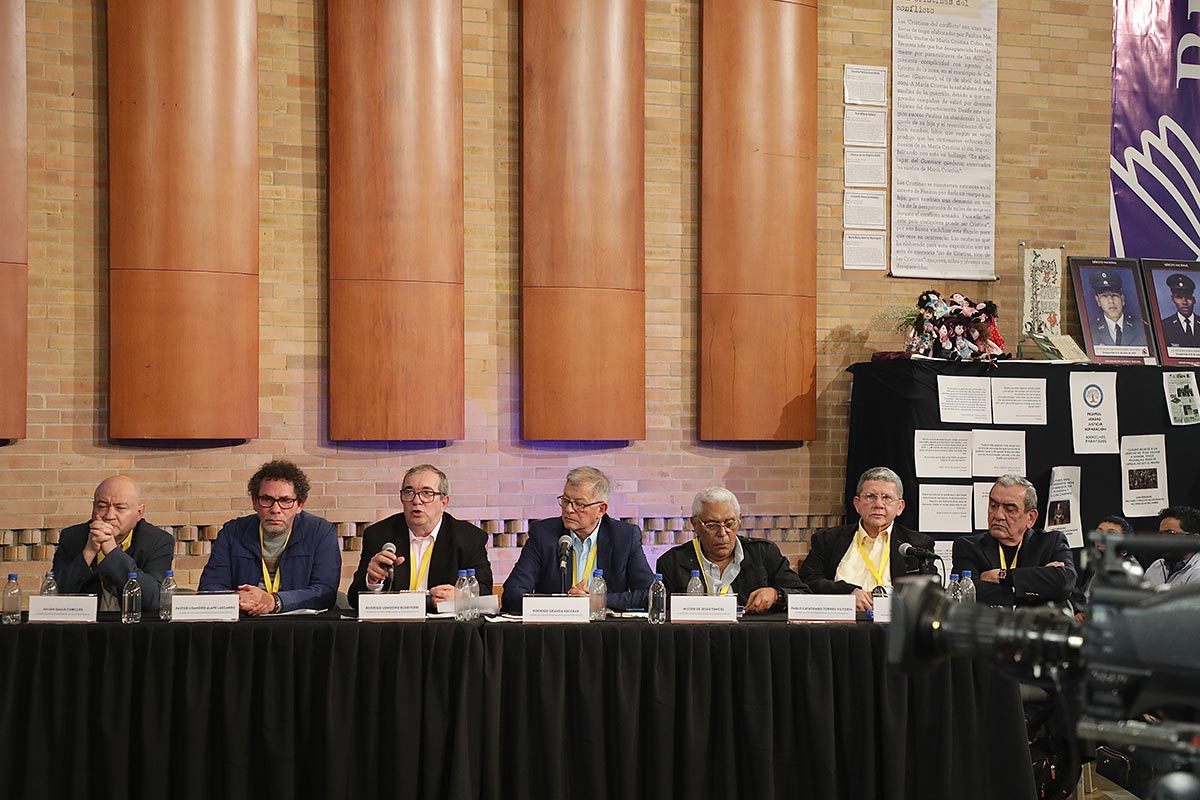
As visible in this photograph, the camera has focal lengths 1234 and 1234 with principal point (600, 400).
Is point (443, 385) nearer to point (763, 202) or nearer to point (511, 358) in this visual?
point (511, 358)

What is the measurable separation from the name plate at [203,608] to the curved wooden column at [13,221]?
2.41 m

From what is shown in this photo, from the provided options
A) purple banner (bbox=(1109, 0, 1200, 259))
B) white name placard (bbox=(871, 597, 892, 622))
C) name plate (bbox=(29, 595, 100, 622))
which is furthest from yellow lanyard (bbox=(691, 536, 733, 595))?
purple banner (bbox=(1109, 0, 1200, 259))

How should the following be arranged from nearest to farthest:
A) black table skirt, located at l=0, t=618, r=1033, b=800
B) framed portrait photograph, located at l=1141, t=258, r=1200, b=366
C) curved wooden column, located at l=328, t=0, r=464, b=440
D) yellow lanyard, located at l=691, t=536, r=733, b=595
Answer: black table skirt, located at l=0, t=618, r=1033, b=800
yellow lanyard, located at l=691, t=536, r=733, b=595
curved wooden column, located at l=328, t=0, r=464, b=440
framed portrait photograph, located at l=1141, t=258, r=1200, b=366

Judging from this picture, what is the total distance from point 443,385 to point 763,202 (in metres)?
1.94

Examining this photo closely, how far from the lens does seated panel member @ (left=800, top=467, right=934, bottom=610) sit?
4.82m

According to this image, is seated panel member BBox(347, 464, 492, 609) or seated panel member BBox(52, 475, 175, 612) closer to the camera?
seated panel member BBox(52, 475, 175, 612)

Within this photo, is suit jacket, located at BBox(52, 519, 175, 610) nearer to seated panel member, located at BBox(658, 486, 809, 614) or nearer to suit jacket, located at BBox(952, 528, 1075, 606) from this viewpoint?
seated panel member, located at BBox(658, 486, 809, 614)

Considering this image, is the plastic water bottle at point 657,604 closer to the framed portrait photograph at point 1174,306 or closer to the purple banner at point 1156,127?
the framed portrait photograph at point 1174,306

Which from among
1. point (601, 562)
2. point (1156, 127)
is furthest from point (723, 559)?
point (1156, 127)

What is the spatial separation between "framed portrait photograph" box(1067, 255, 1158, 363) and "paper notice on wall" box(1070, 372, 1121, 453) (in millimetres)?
390

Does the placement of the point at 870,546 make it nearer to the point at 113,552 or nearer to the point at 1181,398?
the point at 1181,398

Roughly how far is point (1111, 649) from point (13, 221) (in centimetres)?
539

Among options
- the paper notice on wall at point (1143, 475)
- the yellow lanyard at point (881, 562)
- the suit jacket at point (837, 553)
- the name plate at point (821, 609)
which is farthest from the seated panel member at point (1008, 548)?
the paper notice on wall at point (1143, 475)

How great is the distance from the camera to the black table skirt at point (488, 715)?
12.3 ft
